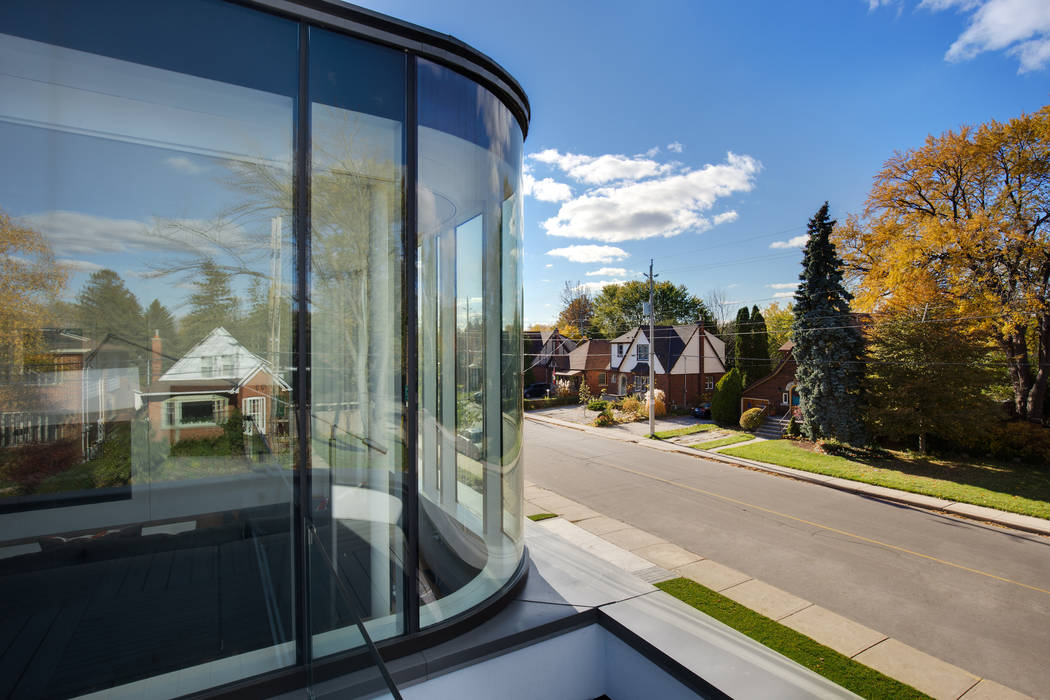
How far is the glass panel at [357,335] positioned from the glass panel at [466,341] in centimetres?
24

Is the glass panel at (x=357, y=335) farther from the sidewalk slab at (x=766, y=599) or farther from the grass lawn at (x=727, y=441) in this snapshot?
the grass lawn at (x=727, y=441)

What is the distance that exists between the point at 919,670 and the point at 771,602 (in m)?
1.73

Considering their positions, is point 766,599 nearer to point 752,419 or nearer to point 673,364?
point 752,419

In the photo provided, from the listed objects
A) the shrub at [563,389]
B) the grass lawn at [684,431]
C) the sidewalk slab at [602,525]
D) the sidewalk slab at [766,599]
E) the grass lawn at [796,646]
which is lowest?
the grass lawn at [684,431]

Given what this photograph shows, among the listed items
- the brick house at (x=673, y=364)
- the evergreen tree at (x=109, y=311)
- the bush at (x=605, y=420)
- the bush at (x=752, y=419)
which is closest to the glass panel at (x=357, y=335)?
the evergreen tree at (x=109, y=311)

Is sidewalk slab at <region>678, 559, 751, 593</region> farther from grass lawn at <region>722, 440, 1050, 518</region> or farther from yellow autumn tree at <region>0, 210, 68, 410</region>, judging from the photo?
grass lawn at <region>722, 440, 1050, 518</region>

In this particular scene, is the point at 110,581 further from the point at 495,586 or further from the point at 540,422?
the point at 540,422

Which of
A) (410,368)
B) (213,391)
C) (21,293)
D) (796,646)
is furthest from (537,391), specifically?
(21,293)

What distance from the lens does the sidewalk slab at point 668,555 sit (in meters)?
8.13

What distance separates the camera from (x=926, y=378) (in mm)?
15938

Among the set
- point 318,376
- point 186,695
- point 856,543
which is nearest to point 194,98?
point 318,376

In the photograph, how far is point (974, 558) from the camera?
9.01m

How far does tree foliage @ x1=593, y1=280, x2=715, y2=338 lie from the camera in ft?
184

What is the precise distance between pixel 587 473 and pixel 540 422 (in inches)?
470
